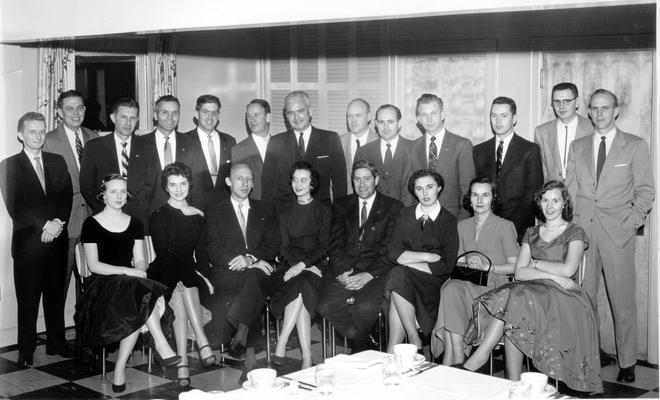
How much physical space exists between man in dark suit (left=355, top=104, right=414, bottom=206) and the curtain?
241 centimetres

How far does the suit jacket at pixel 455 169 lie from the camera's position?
5285mm

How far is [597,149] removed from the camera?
4.84 metres

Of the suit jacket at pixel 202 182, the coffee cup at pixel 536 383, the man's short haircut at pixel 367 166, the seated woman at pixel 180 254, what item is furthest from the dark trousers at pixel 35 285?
the coffee cup at pixel 536 383

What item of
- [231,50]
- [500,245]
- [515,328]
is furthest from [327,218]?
[231,50]

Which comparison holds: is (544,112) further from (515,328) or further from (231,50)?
(231,50)

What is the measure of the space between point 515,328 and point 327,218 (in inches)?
60.4

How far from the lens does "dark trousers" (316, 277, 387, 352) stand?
4.92 metres

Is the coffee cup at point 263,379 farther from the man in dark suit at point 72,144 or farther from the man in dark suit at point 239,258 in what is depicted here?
the man in dark suit at point 72,144

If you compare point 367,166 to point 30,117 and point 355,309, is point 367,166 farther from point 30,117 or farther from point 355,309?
point 30,117

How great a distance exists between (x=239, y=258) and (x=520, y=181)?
1912mm

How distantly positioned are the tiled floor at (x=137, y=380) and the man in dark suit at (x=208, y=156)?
46.0 inches

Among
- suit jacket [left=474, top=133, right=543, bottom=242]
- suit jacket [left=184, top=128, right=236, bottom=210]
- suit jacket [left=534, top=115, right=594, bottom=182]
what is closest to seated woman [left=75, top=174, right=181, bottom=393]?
suit jacket [left=184, top=128, right=236, bottom=210]

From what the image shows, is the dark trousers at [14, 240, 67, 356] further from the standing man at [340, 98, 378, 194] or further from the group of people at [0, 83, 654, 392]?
the standing man at [340, 98, 378, 194]

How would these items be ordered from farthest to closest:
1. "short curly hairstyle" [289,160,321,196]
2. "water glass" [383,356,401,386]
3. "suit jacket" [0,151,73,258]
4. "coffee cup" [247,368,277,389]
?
"short curly hairstyle" [289,160,321,196] → "suit jacket" [0,151,73,258] → "water glass" [383,356,401,386] → "coffee cup" [247,368,277,389]
